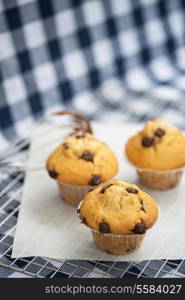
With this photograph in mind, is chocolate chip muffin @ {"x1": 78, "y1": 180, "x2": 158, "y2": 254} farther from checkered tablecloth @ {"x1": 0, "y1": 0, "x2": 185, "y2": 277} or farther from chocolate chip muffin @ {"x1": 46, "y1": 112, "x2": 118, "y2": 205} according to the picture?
checkered tablecloth @ {"x1": 0, "y1": 0, "x2": 185, "y2": 277}

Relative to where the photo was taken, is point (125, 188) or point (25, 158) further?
point (25, 158)

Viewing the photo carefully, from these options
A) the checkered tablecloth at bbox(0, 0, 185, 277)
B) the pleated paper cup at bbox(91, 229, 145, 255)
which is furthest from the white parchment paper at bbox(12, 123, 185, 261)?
the checkered tablecloth at bbox(0, 0, 185, 277)

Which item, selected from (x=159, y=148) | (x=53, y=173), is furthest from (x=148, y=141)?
(x=53, y=173)

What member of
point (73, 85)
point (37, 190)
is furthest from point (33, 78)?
point (37, 190)

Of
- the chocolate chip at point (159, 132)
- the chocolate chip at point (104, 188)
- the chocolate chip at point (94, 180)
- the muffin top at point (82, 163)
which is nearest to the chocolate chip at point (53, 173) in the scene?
the muffin top at point (82, 163)

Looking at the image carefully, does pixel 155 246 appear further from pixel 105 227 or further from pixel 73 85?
pixel 73 85

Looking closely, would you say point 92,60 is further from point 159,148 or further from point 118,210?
point 118,210
